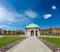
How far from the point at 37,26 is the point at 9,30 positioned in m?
22.2

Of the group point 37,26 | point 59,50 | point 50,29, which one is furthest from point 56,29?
point 59,50

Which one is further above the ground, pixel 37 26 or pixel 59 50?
pixel 37 26

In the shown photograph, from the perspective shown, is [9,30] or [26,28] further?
[9,30]

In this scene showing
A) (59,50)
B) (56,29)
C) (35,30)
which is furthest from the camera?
(56,29)

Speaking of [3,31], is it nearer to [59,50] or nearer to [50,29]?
[50,29]

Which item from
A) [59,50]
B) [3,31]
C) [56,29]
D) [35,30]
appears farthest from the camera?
[56,29]

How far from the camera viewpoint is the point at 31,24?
283 ft

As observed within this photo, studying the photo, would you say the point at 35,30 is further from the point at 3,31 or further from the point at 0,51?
the point at 0,51

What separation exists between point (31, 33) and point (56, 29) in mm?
24203

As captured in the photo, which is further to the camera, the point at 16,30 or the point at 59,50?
the point at 16,30

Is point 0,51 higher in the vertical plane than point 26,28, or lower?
lower

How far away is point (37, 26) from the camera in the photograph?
84438 mm

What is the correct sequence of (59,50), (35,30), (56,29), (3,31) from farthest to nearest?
(56,29), (3,31), (35,30), (59,50)

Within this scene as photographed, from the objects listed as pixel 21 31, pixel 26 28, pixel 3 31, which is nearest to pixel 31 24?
pixel 26 28
